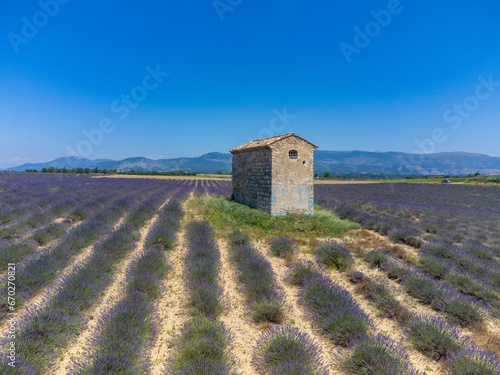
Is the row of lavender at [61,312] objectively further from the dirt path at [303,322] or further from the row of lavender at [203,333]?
the dirt path at [303,322]

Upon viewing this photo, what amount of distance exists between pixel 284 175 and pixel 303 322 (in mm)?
7752

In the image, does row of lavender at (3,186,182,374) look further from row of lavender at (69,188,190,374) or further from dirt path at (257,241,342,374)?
dirt path at (257,241,342,374)

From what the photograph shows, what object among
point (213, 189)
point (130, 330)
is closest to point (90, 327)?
point (130, 330)

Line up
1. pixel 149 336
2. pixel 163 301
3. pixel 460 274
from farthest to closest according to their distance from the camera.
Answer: pixel 460 274 < pixel 163 301 < pixel 149 336

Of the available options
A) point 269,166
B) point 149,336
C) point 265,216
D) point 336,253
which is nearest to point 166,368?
point 149,336

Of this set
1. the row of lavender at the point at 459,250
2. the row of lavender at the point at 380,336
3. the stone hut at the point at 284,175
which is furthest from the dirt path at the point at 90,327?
the stone hut at the point at 284,175

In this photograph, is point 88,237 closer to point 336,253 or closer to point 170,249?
point 170,249

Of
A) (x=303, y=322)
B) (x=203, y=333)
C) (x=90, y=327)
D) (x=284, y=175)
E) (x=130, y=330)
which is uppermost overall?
(x=284, y=175)

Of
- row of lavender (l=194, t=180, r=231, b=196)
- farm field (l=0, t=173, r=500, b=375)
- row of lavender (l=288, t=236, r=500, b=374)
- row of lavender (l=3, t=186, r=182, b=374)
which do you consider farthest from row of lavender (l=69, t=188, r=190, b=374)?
row of lavender (l=194, t=180, r=231, b=196)

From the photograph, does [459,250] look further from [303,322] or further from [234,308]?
[234,308]

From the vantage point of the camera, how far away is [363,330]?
3354 millimetres

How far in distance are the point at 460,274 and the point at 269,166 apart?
24.3ft

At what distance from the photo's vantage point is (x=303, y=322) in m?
3.87

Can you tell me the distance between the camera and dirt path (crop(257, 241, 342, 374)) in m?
3.08
